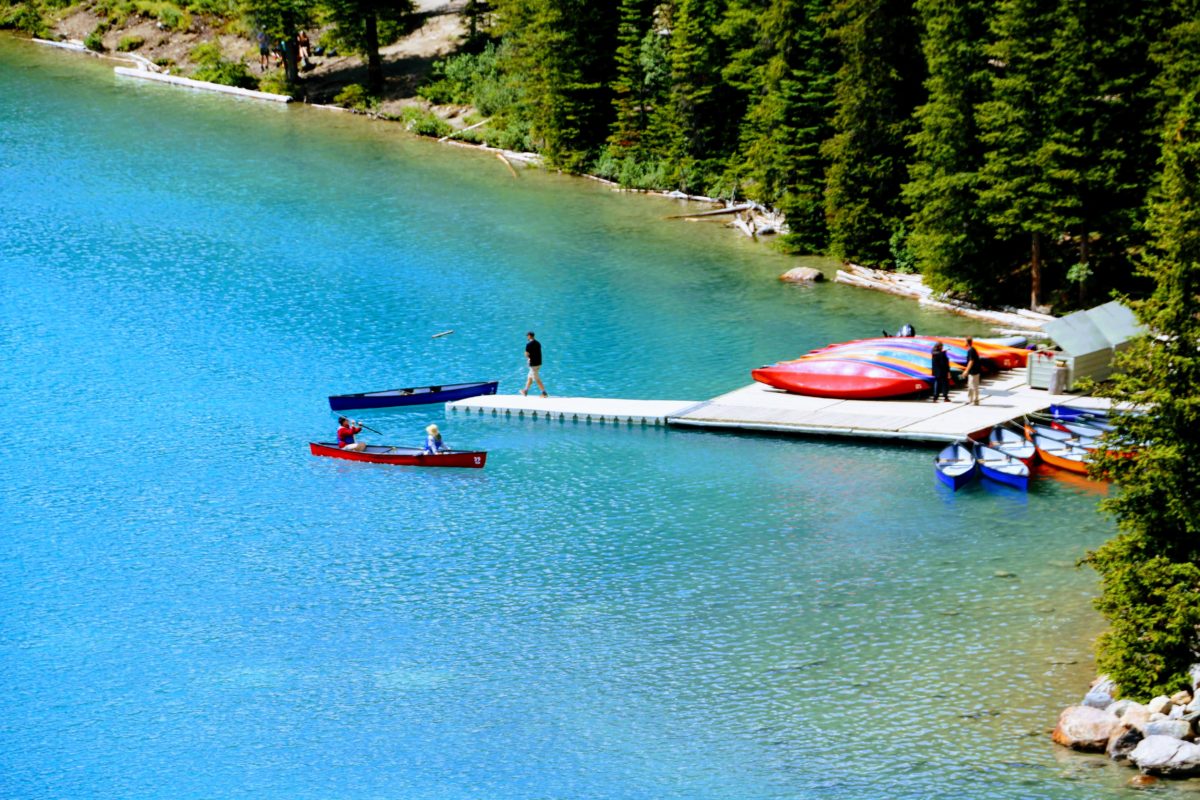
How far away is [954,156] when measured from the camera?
58.6 meters

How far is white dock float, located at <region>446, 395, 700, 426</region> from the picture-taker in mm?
49656

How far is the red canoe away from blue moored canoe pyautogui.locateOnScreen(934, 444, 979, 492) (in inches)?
572

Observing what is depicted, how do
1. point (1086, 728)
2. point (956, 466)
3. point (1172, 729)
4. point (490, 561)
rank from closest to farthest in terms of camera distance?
point (1172, 729)
point (1086, 728)
point (490, 561)
point (956, 466)

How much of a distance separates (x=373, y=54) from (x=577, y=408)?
2247 inches

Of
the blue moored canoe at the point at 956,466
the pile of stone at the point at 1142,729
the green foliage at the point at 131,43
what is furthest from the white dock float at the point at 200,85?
the pile of stone at the point at 1142,729

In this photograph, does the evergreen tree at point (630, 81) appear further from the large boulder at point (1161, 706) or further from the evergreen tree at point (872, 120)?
the large boulder at point (1161, 706)

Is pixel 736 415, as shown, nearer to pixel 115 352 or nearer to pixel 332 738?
pixel 332 738

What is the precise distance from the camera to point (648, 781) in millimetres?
29750

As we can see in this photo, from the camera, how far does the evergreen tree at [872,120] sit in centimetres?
6306

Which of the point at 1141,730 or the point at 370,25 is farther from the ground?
the point at 370,25

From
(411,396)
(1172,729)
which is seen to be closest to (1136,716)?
(1172,729)

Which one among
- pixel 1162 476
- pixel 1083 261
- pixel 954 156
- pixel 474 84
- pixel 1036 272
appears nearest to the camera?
pixel 1162 476

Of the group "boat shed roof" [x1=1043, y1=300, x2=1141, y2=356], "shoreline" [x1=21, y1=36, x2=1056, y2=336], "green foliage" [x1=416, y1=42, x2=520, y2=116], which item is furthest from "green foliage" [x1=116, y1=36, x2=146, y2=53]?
"boat shed roof" [x1=1043, y1=300, x2=1141, y2=356]

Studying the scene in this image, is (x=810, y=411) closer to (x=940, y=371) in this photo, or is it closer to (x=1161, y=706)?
(x=940, y=371)
